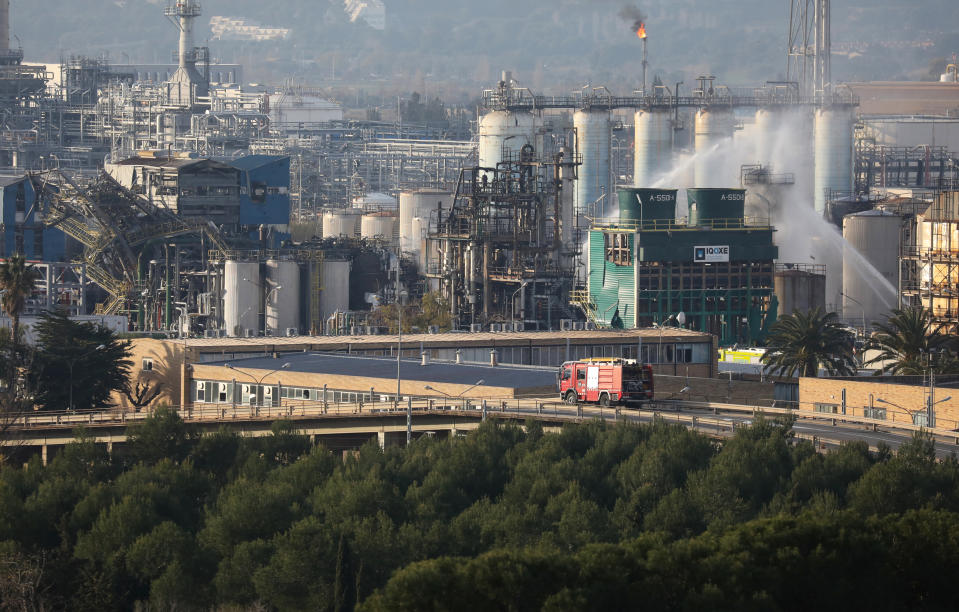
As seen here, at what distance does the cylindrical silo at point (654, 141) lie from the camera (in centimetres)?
16112

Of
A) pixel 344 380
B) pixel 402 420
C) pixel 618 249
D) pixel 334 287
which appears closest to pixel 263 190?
pixel 334 287

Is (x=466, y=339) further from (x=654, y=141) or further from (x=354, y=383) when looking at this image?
(x=654, y=141)

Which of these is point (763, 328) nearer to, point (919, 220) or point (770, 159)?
point (919, 220)

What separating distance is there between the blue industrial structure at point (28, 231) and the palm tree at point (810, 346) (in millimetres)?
57785

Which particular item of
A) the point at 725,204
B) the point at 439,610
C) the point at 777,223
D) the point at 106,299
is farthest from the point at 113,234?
the point at 439,610

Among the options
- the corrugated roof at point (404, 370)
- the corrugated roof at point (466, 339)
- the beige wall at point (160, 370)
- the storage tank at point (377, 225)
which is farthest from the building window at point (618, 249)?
the storage tank at point (377, 225)

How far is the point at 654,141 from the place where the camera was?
162250mm

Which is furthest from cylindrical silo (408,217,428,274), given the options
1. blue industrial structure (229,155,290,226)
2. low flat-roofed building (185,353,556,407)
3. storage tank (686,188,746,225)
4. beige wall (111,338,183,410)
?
low flat-roofed building (185,353,556,407)

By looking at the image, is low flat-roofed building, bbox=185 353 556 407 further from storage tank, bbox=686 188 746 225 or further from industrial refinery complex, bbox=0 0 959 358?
storage tank, bbox=686 188 746 225

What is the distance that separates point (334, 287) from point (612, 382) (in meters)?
53.1

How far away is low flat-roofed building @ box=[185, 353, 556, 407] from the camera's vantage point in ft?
233

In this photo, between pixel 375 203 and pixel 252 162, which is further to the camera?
pixel 375 203

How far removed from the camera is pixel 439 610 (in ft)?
133

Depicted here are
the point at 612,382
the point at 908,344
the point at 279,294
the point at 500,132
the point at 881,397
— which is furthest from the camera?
the point at 500,132
